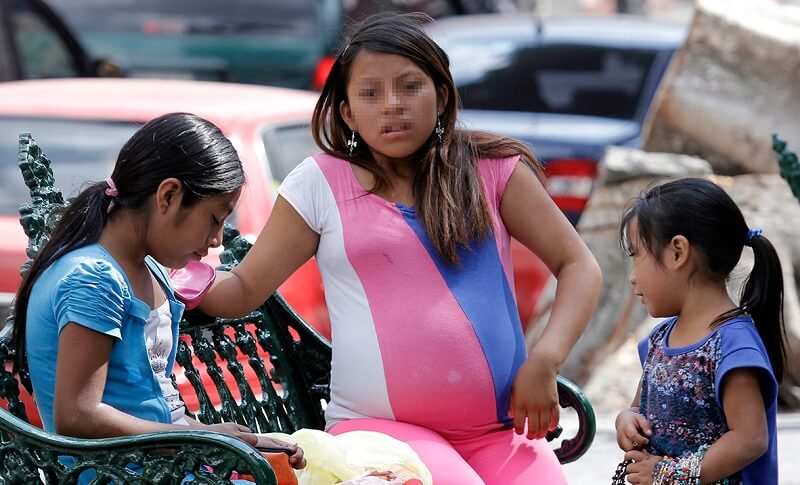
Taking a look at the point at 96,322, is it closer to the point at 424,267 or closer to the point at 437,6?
the point at 424,267

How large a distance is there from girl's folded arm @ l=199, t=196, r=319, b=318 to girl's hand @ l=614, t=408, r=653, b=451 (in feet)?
2.54

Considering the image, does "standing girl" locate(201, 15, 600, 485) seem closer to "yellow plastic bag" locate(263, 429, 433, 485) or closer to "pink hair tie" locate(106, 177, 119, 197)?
"yellow plastic bag" locate(263, 429, 433, 485)

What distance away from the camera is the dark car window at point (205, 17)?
35.5 ft

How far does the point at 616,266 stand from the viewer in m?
6.11

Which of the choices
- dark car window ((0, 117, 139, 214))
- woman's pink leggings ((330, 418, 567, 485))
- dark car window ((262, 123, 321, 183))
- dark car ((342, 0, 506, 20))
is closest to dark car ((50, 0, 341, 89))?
dark car ((342, 0, 506, 20))

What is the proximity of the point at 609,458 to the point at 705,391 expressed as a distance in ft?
6.01

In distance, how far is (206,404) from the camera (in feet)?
10.4

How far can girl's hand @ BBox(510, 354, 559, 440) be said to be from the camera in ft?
9.25

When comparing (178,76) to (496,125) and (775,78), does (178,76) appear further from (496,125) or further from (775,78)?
(775,78)

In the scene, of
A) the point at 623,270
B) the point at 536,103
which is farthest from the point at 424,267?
the point at 536,103

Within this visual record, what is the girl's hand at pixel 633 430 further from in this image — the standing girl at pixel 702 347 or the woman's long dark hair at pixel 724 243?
the woman's long dark hair at pixel 724 243

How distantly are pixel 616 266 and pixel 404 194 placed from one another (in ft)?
10.8

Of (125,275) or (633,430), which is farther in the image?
(633,430)

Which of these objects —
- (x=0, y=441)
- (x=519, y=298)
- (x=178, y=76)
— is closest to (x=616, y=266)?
(x=519, y=298)
